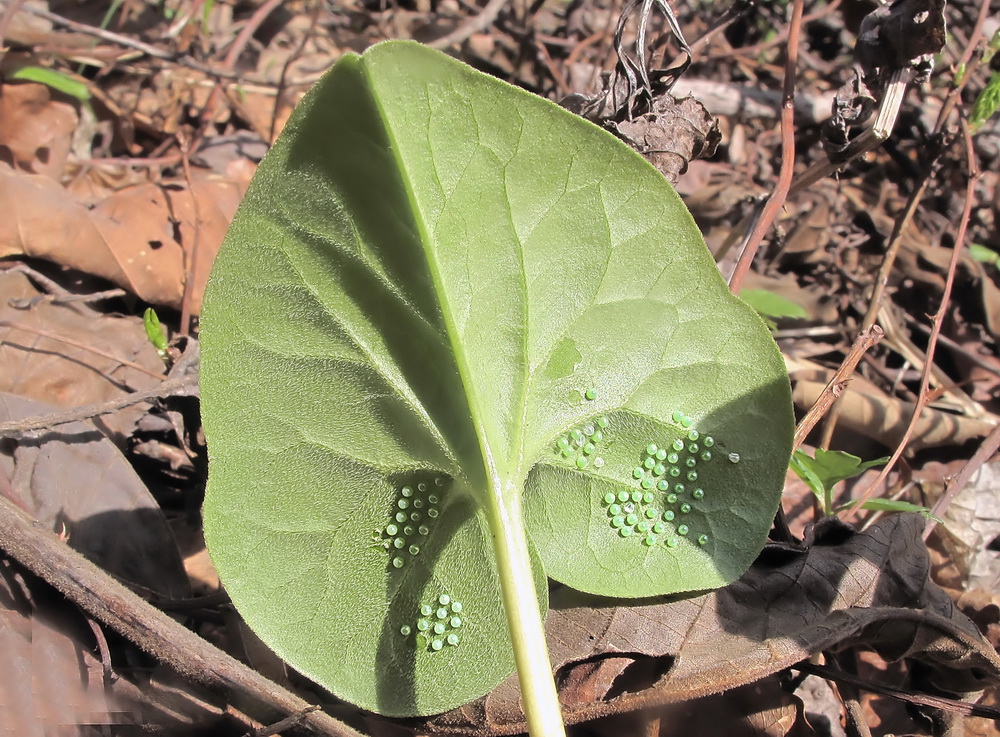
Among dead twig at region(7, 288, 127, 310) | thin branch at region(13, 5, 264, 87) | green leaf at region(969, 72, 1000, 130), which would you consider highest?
green leaf at region(969, 72, 1000, 130)

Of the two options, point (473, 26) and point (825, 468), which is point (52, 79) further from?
point (825, 468)

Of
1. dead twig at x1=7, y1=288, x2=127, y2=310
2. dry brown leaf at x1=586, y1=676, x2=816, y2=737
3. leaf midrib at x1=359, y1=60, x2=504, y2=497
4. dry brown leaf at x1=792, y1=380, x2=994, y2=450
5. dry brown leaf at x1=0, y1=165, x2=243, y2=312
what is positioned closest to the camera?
leaf midrib at x1=359, y1=60, x2=504, y2=497

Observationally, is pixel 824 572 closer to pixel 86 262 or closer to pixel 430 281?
pixel 430 281

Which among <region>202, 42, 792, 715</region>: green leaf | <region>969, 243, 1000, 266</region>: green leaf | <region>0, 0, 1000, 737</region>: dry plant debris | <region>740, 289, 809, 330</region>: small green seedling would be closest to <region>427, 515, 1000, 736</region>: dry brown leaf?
<region>0, 0, 1000, 737</region>: dry plant debris

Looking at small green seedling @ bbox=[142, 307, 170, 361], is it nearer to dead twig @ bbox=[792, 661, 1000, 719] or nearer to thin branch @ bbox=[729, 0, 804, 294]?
thin branch @ bbox=[729, 0, 804, 294]

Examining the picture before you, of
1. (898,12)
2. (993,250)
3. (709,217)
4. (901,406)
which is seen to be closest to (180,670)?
(898,12)
